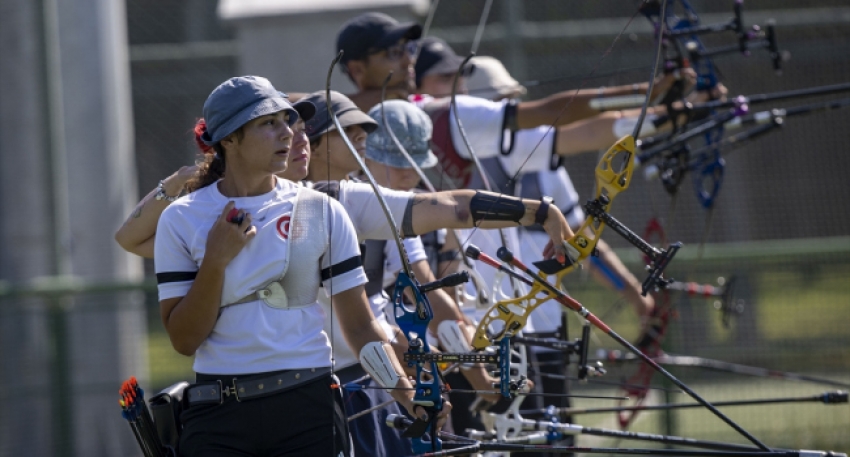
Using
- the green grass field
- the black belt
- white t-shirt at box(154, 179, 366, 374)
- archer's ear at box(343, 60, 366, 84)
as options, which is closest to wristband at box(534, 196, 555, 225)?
white t-shirt at box(154, 179, 366, 374)

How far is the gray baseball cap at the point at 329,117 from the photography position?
372cm

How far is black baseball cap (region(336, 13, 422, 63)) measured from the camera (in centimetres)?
488

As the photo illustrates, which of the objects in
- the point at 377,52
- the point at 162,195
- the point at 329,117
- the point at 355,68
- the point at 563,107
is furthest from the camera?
the point at 355,68

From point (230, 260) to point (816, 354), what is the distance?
5871mm

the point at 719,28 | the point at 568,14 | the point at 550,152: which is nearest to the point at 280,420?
the point at 550,152

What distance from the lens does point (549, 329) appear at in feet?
16.5

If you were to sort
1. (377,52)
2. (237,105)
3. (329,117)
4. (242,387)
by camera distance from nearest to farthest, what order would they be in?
(242,387), (237,105), (329,117), (377,52)

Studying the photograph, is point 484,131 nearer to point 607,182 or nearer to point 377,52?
point 377,52

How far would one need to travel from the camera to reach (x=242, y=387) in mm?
3027

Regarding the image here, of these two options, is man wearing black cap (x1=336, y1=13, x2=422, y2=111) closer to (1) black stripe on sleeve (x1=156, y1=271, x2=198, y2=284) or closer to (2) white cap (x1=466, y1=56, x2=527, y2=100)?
(2) white cap (x1=466, y1=56, x2=527, y2=100)

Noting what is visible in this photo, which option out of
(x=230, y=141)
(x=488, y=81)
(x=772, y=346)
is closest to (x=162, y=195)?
(x=230, y=141)

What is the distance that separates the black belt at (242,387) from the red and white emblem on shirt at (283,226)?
343mm

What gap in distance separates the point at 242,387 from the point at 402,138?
1.35 meters

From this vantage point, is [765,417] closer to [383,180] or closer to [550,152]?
[550,152]
